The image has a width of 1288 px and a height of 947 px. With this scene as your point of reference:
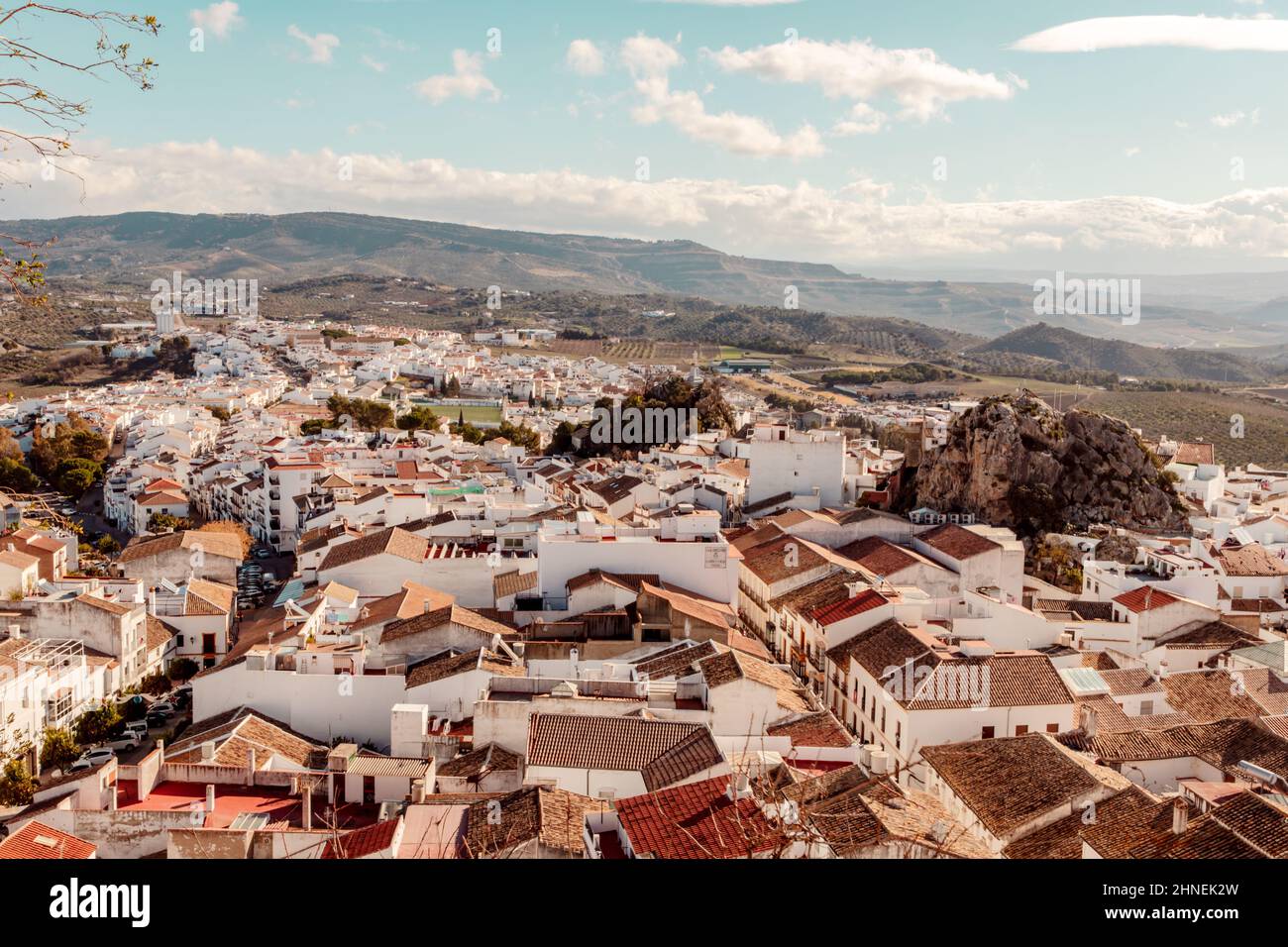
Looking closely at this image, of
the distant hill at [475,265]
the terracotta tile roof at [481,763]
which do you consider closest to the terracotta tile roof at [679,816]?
the terracotta tile roof at [481,763]

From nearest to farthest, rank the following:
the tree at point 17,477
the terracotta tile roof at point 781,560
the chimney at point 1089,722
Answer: the chimney at point 1089,722 → the terracotta tile roof at point 781,560 → the tree at point 17,477

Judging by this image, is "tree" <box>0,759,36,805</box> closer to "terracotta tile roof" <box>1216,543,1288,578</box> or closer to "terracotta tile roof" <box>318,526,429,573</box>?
"terracotta tile roof" <box>318,526,429,573</box>

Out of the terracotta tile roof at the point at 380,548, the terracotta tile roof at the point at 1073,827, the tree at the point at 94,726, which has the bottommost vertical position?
the tree at the point at 94,726

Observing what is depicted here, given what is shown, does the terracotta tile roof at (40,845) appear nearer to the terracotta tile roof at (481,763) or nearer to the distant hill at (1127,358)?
the terracotta tile roof at (481,763)

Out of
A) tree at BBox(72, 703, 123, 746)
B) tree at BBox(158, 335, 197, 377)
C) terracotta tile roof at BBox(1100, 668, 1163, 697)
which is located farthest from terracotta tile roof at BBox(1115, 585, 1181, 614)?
tree at BBox(158, 335, 197, 377)

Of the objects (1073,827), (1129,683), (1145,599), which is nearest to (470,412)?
(1145,599)

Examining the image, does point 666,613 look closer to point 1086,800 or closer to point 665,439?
point 1086,800
